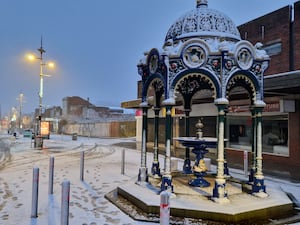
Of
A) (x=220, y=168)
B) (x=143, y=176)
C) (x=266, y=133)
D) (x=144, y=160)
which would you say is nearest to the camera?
(x=220, y=168)

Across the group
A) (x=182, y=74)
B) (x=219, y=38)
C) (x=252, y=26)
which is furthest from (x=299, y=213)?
(x=252, y=26)

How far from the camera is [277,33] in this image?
16.9 metres

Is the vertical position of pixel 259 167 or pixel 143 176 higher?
pixel 259 167

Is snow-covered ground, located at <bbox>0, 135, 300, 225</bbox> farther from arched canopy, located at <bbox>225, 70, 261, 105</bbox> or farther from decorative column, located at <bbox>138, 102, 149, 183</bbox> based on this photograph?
arched canopy, located at <bbox>225, 70, 261, 105</bbox>

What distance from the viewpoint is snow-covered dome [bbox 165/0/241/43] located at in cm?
715

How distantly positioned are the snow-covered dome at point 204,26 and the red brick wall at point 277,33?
10.7 metres

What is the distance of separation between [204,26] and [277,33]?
39.3ft

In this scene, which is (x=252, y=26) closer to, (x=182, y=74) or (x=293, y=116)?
(x=293, y=116)

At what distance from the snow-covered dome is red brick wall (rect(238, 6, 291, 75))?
421 inches

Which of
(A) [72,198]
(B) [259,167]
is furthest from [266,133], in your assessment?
(A) [72,198]

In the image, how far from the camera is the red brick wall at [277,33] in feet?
53.5

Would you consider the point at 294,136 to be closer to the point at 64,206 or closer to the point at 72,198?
the point at 72,198

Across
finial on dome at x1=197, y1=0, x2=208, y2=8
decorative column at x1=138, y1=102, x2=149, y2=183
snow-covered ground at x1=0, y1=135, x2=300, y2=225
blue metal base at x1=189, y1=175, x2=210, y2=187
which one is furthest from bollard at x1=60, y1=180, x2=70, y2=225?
finial on dome at x1=197, y1=0, x2=208, y2=8

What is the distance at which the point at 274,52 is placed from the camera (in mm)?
17297
